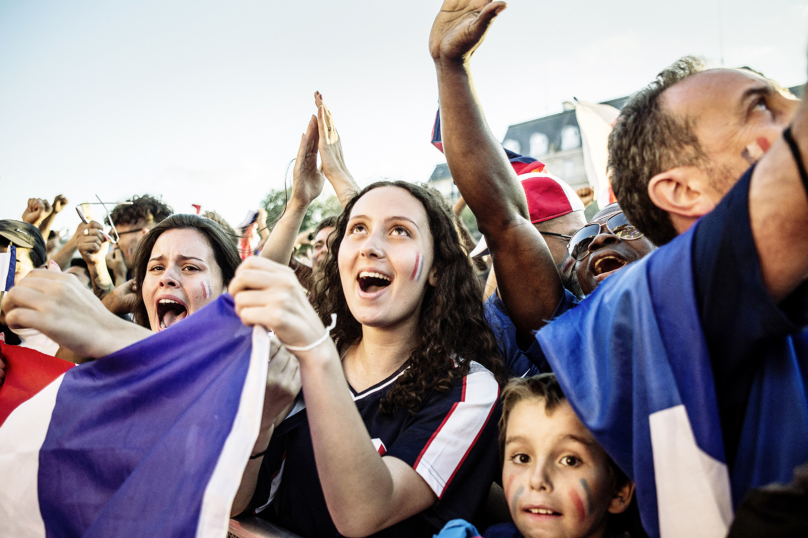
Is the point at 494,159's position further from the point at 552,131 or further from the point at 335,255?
the point at 552,131

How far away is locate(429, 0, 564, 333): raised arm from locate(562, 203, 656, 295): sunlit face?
8.5 inches

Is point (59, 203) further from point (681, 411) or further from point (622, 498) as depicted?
point (681, 411)

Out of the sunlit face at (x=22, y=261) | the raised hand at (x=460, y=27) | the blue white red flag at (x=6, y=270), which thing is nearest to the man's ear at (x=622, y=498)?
the raised hand at (x=460, y=27)

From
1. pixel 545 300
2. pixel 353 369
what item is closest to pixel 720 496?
pixel 545 300

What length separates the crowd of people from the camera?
3.43ft

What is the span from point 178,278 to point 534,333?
1.69 meters

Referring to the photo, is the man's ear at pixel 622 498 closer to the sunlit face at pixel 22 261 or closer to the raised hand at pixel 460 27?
the raised hand at pixel 460 27

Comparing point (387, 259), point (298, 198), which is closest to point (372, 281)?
point (387, 259)

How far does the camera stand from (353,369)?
7.13 feet

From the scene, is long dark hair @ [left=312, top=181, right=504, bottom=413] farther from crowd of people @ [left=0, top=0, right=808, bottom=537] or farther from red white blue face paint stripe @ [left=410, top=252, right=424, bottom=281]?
red white blue face paint stripe @ [left=410, top=252, right=424, bottom=281]

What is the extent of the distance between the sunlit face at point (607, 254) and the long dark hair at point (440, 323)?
1.67 ft

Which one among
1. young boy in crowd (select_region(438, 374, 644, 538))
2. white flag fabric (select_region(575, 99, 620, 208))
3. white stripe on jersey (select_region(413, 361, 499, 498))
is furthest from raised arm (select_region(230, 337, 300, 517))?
white flag fabric (select_region(575, 99, 620, 208))

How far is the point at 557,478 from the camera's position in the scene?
1523 mm

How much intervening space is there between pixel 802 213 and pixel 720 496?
566mm
